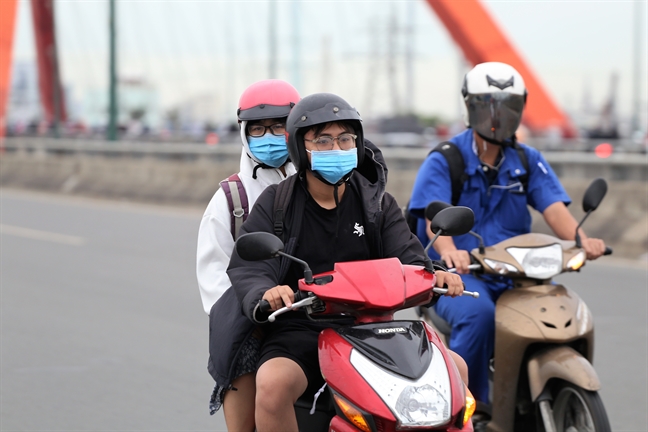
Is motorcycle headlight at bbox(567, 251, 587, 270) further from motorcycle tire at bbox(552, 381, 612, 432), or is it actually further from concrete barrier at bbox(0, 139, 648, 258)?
concrete barrier at bbox(0, 139, 648, 258)

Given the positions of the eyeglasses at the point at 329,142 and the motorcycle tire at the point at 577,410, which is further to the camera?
the motorcycle tire at the point at 577,410

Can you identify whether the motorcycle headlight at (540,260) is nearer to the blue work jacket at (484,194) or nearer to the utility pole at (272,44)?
the blue work jacket at (484,194)

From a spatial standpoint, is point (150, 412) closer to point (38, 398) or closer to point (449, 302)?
point (38, 398)

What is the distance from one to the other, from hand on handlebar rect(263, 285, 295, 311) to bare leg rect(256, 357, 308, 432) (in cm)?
23

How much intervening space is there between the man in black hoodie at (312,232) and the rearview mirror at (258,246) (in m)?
0.14

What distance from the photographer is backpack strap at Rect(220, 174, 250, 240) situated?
13.4 feet

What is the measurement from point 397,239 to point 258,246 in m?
0.67

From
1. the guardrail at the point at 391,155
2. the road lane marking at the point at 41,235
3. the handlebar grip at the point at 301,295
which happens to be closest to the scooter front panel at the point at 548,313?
the handlebar grip at the point at 301,295

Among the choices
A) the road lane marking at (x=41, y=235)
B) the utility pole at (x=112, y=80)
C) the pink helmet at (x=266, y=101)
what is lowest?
the road lane marking at (x=41, y=235)

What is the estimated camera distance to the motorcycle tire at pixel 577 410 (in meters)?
4.17

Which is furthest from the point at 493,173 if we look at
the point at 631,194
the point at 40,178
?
the point at 40,178

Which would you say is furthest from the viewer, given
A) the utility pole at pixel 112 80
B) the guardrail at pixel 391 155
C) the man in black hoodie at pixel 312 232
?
the utility pole at pixel 112 80

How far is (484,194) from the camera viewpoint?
5.07m

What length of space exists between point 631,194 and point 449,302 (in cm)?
765
